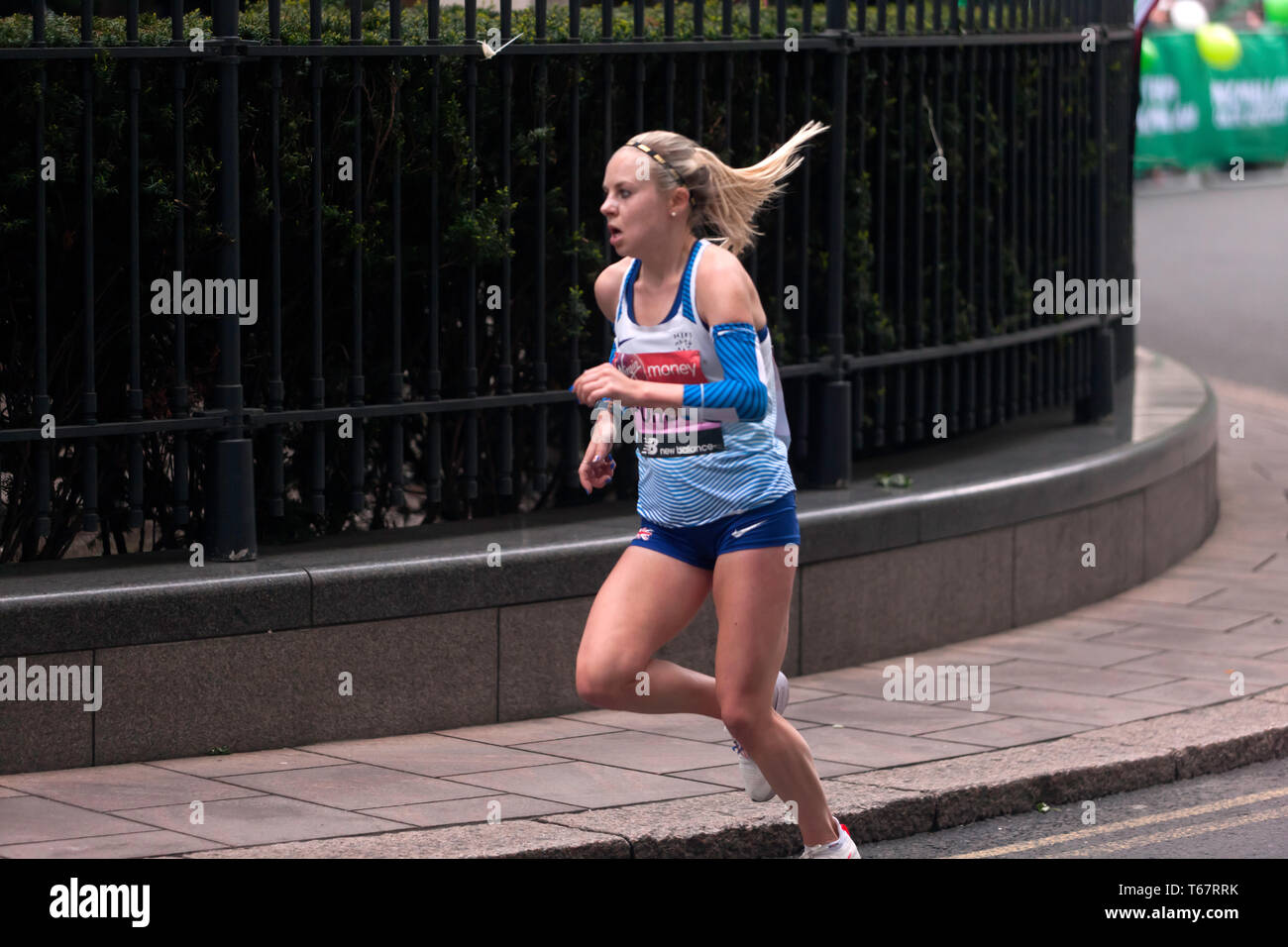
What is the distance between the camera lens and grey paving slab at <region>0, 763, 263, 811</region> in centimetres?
584

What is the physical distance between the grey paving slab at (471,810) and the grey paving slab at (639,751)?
0.56 m

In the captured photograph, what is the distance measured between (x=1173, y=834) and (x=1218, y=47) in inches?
1346

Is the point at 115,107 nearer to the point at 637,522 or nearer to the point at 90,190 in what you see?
the point at 90,190

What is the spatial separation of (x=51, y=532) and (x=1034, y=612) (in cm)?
408

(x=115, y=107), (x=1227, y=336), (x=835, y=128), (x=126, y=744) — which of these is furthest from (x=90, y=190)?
(x=1227, y=336)

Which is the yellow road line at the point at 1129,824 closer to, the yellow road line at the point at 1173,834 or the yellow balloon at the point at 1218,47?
the yellow road line at the point at 1173,834

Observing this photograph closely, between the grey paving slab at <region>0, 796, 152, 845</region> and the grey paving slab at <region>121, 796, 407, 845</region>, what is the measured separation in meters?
0.10

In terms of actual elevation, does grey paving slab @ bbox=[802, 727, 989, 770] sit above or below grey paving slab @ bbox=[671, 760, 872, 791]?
below

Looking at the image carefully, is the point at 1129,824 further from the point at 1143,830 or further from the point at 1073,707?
the point at 1073,707

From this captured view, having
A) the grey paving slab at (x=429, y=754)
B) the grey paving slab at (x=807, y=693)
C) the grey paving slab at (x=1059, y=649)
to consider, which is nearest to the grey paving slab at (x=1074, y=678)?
the grey paving slab at (x=1059, y=649)

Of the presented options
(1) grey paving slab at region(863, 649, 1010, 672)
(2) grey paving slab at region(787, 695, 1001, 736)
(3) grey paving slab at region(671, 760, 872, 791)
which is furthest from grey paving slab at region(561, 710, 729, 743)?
(1) grey paving slab at region(863, 649, 1010, 672)

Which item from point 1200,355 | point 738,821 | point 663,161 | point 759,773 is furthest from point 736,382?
point 1200,355

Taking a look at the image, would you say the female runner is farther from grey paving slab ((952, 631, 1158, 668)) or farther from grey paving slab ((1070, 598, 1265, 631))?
grey paving slab ((1070, 598, 1265, 631))

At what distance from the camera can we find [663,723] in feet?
23.2
